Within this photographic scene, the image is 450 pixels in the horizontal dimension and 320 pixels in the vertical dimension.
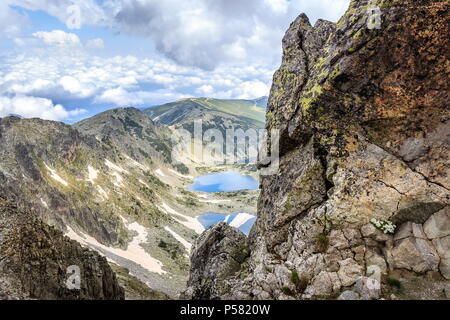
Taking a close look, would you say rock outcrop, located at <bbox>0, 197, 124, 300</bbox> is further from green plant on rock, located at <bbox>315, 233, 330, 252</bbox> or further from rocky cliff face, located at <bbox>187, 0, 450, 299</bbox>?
green plant on rock, located at <bbox>315, 233, 330, 252</bbox>

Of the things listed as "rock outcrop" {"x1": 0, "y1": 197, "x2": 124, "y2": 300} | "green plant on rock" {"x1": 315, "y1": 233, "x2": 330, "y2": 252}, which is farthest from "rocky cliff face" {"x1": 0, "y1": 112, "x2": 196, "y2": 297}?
"green plant on rock" {"x1": 315, "y1": 233, "x2": 330, "y2": 252}

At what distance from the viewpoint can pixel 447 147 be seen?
14.7 m

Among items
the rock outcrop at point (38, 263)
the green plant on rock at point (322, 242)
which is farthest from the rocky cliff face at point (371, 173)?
the rock outcrop at point (38, 263)

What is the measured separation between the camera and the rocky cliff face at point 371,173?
13.6 metres

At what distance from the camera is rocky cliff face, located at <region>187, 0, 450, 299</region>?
13.6 metres

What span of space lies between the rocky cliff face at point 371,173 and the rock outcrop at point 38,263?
1238cm

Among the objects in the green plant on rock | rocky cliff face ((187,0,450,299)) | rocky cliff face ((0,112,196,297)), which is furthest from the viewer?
rocky cliff face ((0,112,196,297))

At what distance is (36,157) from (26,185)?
1383 inches

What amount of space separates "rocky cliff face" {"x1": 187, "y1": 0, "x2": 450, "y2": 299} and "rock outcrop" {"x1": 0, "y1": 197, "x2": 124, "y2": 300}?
12378 mm

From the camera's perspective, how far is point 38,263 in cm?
2244

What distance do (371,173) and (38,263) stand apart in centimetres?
2391
